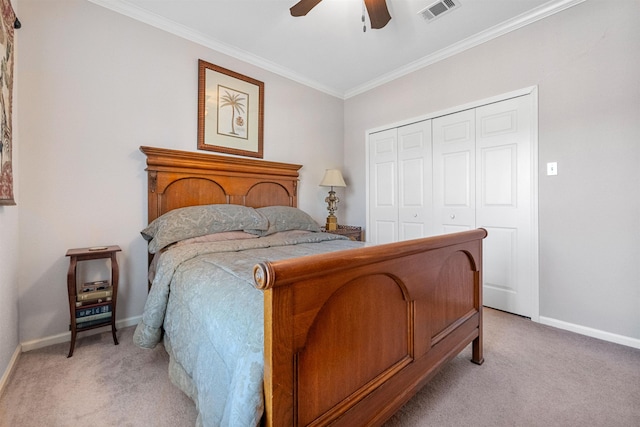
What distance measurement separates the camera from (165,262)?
1729mm

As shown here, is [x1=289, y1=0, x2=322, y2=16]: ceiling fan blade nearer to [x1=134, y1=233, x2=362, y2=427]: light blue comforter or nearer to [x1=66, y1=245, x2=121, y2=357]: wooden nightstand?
[x1=134, y1=233, x2=362, y2=427]: light blue comforter

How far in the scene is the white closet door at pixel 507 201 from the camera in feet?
7.80

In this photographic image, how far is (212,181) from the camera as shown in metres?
2.68

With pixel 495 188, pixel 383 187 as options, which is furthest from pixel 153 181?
pixel 495 188

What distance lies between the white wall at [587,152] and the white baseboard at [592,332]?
0.02m

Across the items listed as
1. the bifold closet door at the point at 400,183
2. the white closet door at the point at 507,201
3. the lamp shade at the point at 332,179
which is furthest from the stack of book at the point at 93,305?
the white closet door at the point at 507,201

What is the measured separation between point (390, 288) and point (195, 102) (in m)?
2.51

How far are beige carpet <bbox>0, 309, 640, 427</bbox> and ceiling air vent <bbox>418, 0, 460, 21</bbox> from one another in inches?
103

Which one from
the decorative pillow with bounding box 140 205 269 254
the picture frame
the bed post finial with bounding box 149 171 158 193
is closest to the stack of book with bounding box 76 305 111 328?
the decorative pillow with bounding box 140 205 269 254

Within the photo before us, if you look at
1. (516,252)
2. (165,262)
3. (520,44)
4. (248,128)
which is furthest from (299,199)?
(520,44)

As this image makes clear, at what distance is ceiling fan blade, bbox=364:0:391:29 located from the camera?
1829mm

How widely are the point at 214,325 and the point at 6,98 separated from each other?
1.78m

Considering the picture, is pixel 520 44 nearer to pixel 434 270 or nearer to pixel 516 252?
pixel 516 252

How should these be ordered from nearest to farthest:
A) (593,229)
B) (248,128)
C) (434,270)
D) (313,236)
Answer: (434,270) < (593,229) < (313,236) < (248,128)
